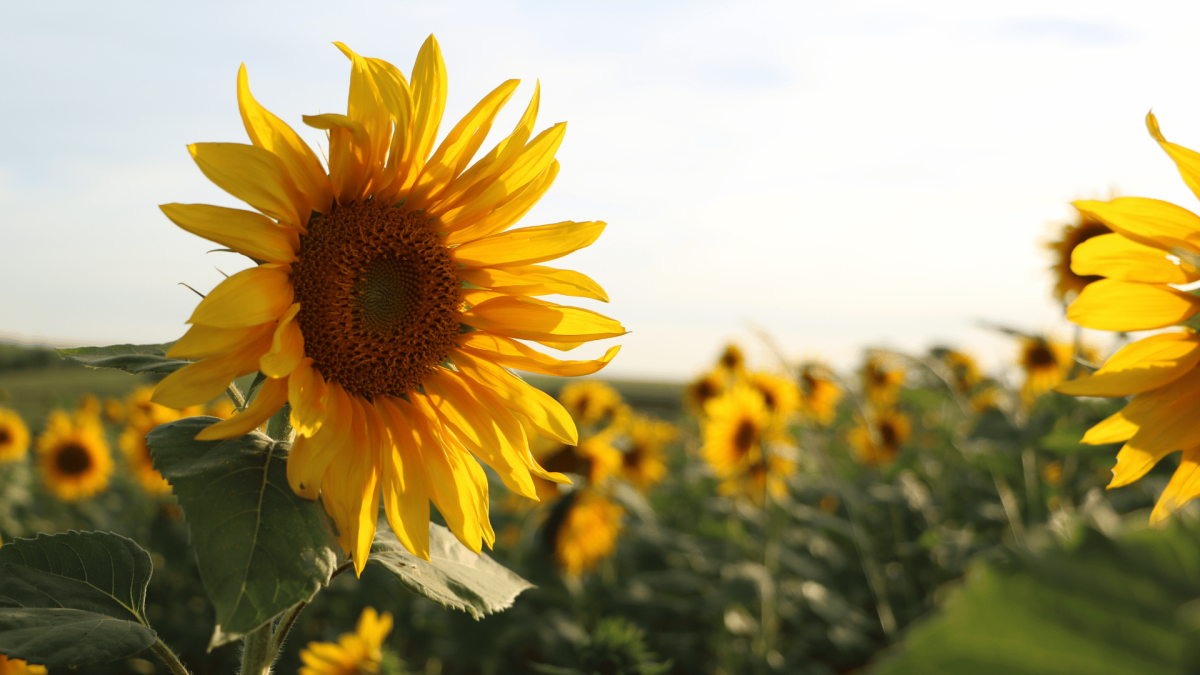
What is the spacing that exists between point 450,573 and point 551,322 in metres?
0.54

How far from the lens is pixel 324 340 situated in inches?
55.7

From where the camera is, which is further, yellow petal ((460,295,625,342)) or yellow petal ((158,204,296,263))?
yellow petal ((460,295,625,342))

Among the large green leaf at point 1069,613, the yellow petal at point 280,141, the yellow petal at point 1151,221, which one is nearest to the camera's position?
the large green leaf at point 1069,613

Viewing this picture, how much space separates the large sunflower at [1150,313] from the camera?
4.40ft

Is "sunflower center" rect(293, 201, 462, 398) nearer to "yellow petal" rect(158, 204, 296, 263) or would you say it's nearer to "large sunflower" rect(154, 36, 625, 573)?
"large sunflower" rect(154, 36, 625, 573)

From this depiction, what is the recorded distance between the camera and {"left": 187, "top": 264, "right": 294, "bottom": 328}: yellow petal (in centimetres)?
112

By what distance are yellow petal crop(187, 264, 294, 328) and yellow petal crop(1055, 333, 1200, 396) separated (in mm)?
1424

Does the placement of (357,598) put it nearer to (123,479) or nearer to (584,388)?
(584,388)

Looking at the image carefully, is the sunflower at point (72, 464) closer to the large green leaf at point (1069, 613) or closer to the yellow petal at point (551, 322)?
the yellow petal at point (551, 322)

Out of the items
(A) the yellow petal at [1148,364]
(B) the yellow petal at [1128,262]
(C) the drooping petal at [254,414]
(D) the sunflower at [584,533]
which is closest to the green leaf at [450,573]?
(C) the drooping petal at [254,414]

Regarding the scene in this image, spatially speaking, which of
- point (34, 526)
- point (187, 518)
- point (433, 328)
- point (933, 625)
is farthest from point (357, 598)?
point (933, 625)

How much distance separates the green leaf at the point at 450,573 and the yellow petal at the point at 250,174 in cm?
63

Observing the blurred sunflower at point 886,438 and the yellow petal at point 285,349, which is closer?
the yellow petal at point 285,349

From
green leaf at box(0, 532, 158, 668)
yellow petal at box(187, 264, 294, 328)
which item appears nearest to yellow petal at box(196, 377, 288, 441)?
yellow petal at box(187, 264, 294, 328)
